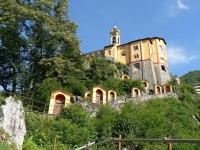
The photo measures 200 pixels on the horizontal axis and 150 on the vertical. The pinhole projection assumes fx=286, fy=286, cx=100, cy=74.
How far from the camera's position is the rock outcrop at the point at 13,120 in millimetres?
15666

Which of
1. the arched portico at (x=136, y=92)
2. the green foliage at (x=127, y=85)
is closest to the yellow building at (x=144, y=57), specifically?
the green foliage at (x=127, y=85)

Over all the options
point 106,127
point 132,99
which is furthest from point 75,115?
point 132,99

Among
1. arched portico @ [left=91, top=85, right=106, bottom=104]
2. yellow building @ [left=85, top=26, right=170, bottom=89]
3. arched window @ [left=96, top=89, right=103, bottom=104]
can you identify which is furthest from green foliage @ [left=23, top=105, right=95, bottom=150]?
yellow building @ [left=85, top=26, right=170, bottom=89]

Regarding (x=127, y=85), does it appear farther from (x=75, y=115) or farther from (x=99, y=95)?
(x=75, y=115)

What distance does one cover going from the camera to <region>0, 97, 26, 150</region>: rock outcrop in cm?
1567

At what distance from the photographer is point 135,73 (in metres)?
52.1

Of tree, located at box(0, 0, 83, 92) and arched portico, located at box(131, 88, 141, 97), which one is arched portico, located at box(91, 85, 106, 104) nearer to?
tree, located at box(0, 0, 83, 92)

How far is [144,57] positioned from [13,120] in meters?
39.0

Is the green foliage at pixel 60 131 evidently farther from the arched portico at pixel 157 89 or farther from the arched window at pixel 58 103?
the arched portico at pixel 157 89

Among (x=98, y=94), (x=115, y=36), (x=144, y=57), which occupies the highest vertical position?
(x=115, y=36)

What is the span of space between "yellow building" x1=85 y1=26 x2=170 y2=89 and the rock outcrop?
34.6m

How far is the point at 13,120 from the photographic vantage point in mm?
16422

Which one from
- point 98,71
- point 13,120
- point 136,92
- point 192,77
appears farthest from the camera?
point 192,77

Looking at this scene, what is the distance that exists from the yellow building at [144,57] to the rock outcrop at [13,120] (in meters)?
34.6
